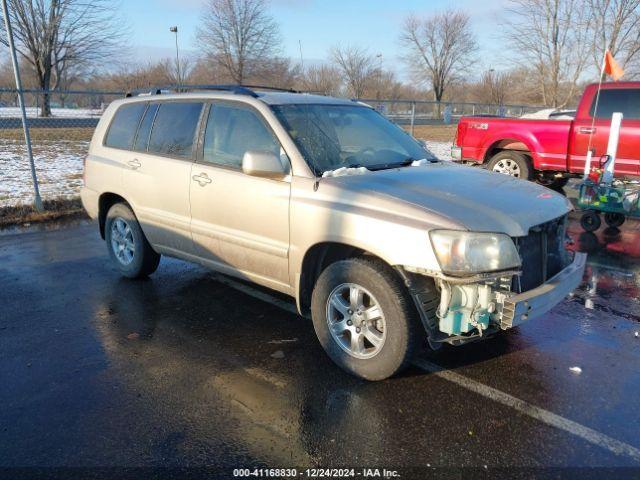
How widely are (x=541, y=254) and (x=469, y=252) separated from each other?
2.71 feet

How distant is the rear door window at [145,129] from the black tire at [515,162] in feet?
23.0

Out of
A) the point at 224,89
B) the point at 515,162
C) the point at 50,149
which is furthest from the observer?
the point at 50,149

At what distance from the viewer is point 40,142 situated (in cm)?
1792

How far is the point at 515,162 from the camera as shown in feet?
32.4

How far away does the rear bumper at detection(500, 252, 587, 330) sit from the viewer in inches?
119

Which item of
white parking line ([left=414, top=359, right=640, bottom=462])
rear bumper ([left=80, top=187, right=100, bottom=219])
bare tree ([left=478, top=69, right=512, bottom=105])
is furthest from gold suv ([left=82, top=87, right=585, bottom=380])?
bare tree ([left=478, top=69, right=512, bottom=105])

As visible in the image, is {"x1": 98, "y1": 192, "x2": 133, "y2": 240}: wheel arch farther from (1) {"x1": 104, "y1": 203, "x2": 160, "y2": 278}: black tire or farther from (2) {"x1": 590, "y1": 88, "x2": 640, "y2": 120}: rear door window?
(2) {"x1": 590, "y1": 88, "x2": 640, "y2": 120}: rear door window

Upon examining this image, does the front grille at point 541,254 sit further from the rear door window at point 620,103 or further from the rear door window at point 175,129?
the rear door window at point 620,103

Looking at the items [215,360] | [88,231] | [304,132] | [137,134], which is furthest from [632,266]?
[88,231]

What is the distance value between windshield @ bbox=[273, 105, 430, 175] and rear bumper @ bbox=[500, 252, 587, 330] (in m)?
1.50

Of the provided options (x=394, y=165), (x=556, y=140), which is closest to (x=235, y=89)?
(x=394, y=165)

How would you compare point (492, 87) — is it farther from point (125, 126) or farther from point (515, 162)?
point (125, 126)

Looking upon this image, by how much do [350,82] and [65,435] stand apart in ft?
188

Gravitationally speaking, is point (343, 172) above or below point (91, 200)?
above
